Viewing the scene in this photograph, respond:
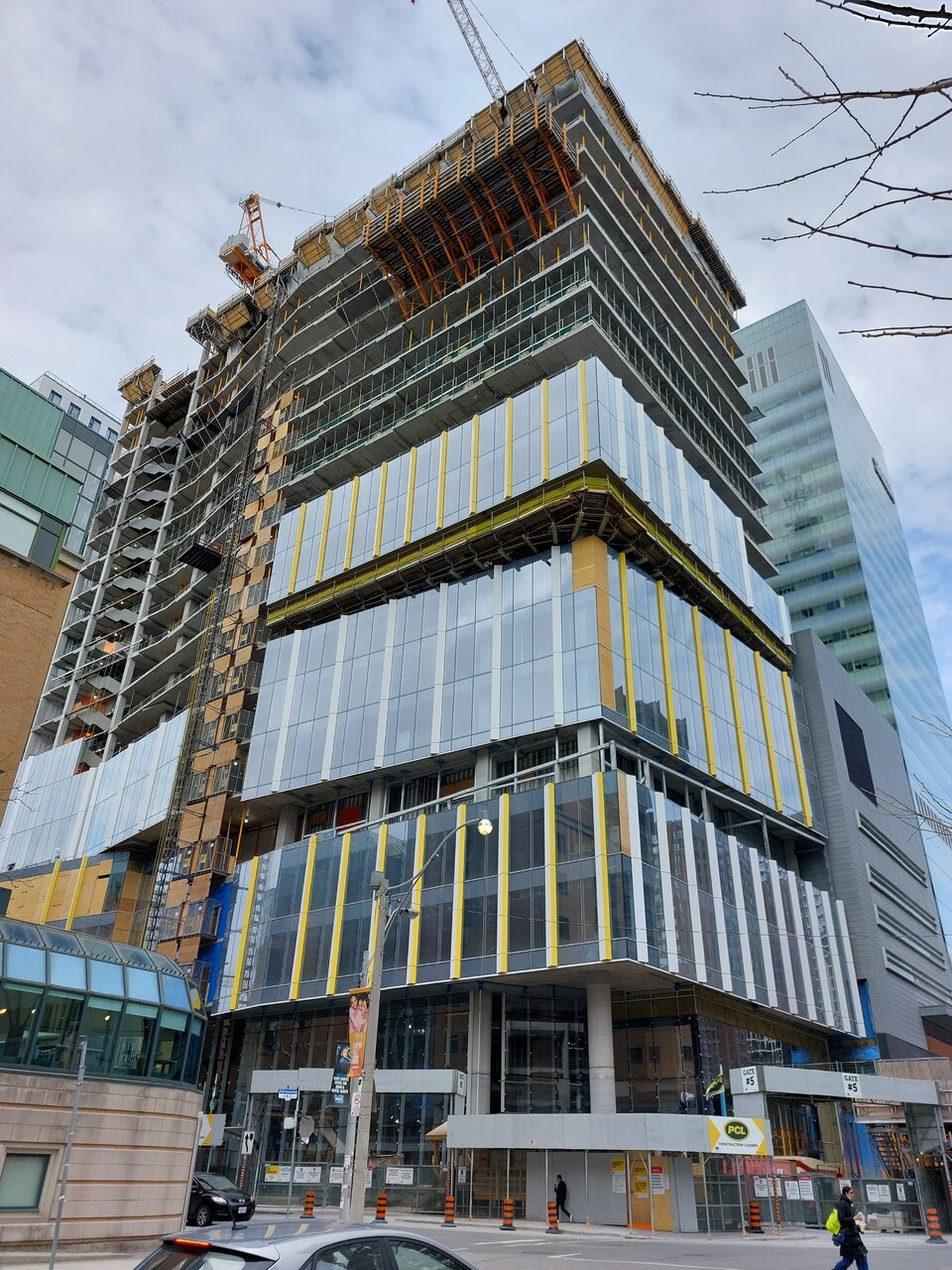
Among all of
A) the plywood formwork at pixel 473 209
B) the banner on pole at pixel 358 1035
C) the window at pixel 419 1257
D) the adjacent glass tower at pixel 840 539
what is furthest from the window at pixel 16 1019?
the adjacent glass tower at pixel 840 539

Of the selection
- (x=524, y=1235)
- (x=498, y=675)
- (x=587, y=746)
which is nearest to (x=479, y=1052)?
(x=524, y=1235)

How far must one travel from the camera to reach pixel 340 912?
45.5 metres

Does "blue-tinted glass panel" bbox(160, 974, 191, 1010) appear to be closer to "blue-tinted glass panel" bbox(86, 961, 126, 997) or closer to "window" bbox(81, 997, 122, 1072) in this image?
"blue-tinted glass panel" bbox(86, 961, 126, 997)

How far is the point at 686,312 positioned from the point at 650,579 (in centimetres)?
3085

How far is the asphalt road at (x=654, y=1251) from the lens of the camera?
18250 mm

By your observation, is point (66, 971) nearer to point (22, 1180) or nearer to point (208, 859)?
point (22, 1180)

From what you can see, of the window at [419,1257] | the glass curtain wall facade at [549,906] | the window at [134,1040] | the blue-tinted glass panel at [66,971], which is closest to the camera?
the window at [419,1257]

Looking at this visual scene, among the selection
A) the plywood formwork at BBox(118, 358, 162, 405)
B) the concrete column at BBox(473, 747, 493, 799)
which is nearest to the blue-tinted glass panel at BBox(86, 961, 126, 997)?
the concrete column at BBox(473, 747, 493, 799)

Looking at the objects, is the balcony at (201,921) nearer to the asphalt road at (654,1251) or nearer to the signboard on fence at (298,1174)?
the signboard on fence at (298,1174)

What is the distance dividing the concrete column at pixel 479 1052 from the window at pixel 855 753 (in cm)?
3258

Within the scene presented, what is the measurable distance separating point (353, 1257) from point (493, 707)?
3952 centimetres

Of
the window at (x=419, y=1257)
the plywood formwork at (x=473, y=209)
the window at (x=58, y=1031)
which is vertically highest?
the plywood formwork at (x=473, y=209)

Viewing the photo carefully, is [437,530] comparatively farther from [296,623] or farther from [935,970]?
[935,970]

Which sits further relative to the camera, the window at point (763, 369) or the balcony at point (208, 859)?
the window at point (763, 369)
